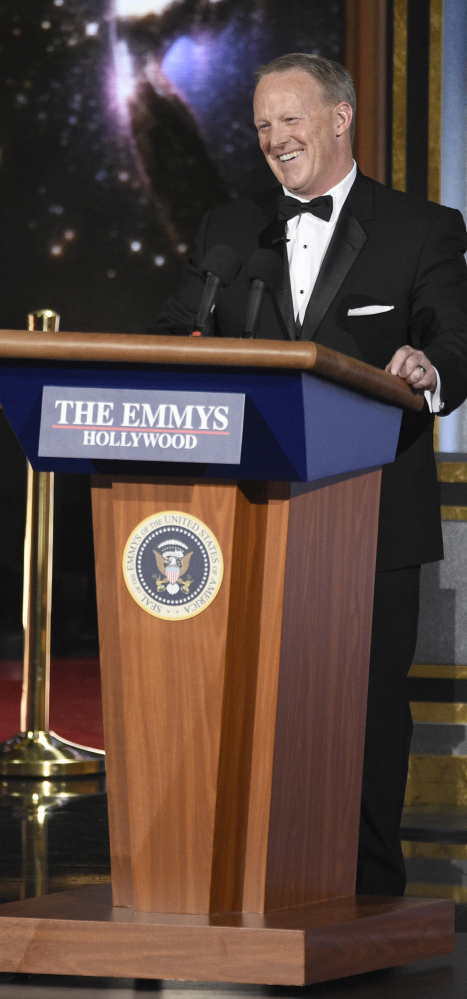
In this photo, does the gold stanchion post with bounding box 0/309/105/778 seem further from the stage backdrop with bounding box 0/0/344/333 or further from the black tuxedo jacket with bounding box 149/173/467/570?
the stage backdrop with bounding box 0/0/344/333

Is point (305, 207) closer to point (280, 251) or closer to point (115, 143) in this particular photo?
point (280, 251)

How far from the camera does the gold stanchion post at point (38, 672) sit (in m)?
3.39

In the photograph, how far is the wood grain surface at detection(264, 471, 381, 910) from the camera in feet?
4.92

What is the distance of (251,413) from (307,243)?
611mm

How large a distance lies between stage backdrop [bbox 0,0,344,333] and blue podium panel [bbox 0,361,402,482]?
3893mm

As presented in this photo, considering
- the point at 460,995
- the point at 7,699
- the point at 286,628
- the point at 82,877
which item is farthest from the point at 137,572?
the point at 7,699

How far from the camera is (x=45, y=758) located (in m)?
3.42

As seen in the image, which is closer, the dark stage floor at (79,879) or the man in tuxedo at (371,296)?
the dark stage floor at (79,879)

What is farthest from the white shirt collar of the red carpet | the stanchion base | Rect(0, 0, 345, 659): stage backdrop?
Rect(0, 0, 345, 659): stage backdrop

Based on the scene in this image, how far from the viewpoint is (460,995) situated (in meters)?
1.51

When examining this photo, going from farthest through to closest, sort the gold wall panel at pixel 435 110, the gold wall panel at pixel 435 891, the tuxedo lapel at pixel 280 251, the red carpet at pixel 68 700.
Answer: the red carpet at pixel 68 700
the gold wall panel at pixel 435 110
the gold wall panel at pixel 435 891
the tuxedo lapel at pixel 280 251

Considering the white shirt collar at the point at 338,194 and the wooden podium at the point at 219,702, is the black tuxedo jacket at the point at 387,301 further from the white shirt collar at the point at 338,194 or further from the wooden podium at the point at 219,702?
the wooden podium at the point at 219,702

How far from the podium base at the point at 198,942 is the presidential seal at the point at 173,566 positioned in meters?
0.36

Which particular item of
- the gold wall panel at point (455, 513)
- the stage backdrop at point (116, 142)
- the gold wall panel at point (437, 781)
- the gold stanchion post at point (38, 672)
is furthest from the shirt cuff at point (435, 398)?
the stage backdrop at point (116, 142)
